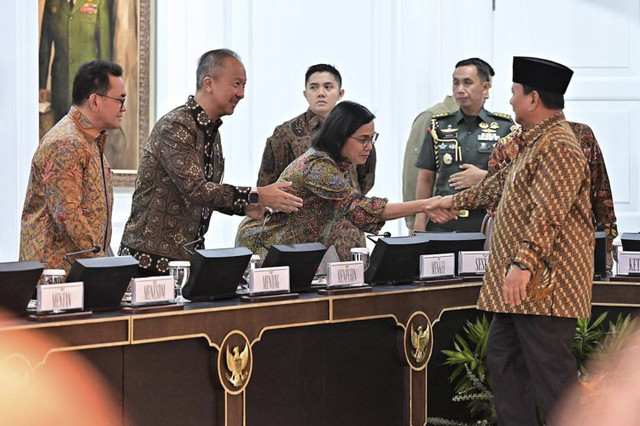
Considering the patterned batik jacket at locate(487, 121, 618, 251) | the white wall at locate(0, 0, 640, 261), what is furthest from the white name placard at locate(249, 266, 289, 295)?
the white wall at locate(0, 0, 640, 261)

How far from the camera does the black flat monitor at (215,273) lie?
2893 millimetres

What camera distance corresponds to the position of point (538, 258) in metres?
2.84

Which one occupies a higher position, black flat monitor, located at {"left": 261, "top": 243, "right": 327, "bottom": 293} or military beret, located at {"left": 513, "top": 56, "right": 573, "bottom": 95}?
military beret, located at {"left": 513, "top": 56, "right": 573, "bottom": 95}

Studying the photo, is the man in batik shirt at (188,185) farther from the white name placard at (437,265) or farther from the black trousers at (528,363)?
the black trousers at (528,363)

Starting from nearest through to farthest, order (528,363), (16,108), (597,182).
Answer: (528,363) < (597,182) < (16,108)

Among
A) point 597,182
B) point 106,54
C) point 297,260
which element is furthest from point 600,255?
point 106,54

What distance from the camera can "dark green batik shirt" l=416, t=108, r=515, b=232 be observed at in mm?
4453

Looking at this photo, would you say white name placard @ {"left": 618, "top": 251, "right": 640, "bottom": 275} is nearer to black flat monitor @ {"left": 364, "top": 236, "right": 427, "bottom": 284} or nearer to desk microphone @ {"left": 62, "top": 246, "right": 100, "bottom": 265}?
black flat monitor @ {"left": 364, "top": 236, "right": 427, "bottom": 284}

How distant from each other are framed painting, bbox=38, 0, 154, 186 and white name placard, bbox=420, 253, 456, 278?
233 cm

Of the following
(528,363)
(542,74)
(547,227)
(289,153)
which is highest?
(542,74)

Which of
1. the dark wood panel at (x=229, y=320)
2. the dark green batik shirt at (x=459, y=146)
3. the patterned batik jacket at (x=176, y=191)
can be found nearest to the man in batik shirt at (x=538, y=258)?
the dark wood panel at (x=229, y=320)

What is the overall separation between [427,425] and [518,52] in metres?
2.97

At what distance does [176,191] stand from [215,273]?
2.11 ft

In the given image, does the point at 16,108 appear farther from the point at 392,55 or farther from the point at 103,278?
the point at 103,278
